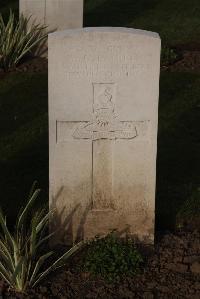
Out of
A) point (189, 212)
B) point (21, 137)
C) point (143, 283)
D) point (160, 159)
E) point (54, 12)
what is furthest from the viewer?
point (54, 12)

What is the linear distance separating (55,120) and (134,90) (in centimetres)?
66

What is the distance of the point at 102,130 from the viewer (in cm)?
588

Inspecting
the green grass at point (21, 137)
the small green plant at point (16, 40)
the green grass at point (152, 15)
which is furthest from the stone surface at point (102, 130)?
the green grass at point (152, 15)

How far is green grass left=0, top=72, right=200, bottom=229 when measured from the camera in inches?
283

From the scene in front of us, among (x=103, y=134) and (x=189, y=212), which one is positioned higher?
(x=103, y=134)

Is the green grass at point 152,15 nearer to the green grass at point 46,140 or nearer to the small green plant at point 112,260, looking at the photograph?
the green grass at point 46,140

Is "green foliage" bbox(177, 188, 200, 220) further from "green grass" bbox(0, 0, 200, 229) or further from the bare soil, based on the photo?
the bare soil

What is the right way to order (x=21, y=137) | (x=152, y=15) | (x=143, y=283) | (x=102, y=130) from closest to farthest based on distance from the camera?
1. (x=143, y=283)
2. (x=102, y=130)
3. (x=21, y=137)
4. (x=152, y=15)

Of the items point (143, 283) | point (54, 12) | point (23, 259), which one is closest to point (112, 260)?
point (143, 283)

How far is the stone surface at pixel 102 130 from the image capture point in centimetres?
566

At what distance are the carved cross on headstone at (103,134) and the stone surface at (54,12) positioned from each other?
209 inches

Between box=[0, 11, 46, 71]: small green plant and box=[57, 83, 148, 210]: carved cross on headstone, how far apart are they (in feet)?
15.6

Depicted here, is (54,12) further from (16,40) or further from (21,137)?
(21,137)

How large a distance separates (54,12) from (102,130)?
5510 mm
